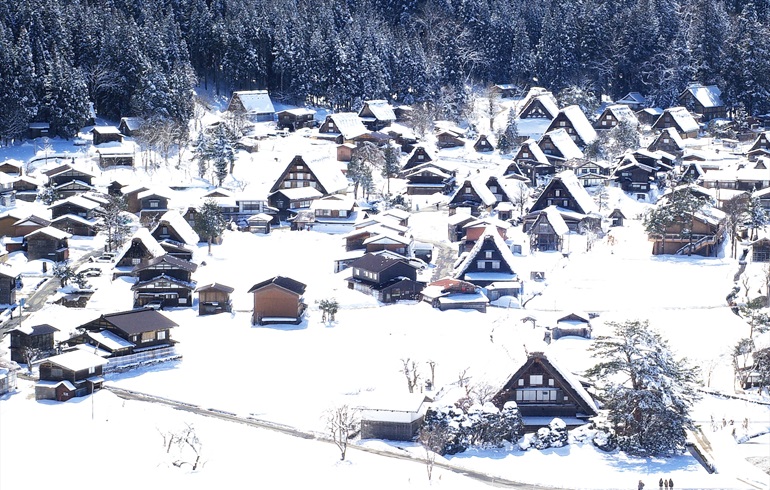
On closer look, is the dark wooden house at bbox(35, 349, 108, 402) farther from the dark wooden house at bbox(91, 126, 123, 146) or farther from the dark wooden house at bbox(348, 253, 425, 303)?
the dark wooden house at bbox(91, 126, 123, 146)

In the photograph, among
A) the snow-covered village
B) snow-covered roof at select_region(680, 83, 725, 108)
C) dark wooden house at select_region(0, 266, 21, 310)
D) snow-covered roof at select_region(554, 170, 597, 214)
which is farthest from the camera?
snow-covered roof at select_region(680, 83, 725, 108)

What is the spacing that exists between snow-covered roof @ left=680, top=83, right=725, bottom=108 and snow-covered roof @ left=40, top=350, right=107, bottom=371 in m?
56.2

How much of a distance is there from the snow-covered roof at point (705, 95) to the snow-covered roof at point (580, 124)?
10.2m

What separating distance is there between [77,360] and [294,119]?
44.5 m

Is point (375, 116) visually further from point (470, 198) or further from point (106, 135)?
A: point (470, 198)

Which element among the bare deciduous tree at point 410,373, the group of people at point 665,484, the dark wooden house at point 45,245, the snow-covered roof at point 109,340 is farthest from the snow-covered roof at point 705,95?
the group of people at point 665,484

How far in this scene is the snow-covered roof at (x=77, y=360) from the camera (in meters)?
36.2

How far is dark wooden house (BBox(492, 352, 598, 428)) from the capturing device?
34.4 m

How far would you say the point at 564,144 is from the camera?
236 ft

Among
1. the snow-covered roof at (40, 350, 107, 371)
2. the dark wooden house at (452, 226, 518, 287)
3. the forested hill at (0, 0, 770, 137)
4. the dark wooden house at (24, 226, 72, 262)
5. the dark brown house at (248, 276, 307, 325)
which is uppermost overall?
the forested hill at (0, 0, 770, 137)

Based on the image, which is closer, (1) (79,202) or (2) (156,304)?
(2) (156,304)

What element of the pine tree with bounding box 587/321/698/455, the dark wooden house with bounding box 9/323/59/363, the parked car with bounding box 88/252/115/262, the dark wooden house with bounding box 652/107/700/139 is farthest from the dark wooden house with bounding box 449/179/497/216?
the pine tree with bounding box 587/321/698/455

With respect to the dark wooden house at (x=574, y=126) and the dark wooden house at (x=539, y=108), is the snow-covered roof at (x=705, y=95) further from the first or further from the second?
the dark wooden house at (x=574, y=126)

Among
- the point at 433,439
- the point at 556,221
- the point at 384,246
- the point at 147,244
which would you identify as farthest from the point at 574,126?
the point at 433,439
